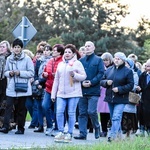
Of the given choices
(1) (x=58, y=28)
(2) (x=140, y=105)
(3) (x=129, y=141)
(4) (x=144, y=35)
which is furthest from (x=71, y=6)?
(3) (x=129, y=141)

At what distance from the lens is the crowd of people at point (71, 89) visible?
1233cm

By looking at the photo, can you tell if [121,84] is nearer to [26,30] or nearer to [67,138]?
[67,138]

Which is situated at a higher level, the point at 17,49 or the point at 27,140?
the point at 17,49

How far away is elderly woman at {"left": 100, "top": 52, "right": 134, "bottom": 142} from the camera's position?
12453 mm

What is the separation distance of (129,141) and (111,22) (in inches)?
2308

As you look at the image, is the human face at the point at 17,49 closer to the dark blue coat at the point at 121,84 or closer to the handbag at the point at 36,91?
the handbag at the point at 36,91

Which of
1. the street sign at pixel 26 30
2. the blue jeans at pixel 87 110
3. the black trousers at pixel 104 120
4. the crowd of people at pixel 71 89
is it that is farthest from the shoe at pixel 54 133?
the street sign at pixel 26 30

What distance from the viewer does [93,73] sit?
1303cm

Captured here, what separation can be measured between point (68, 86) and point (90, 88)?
742mm

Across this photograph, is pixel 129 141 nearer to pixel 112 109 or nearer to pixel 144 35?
pixel 112 109

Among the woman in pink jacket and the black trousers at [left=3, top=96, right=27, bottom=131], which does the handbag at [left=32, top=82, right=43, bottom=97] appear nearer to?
the black trousers at [left=3, top=96, right=27, bottom=131]

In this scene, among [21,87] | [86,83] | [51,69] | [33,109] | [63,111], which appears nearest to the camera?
[63,111]

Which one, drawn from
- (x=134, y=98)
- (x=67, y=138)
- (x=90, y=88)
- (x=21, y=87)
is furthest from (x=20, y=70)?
(x=134, y=98)

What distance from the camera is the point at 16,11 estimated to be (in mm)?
70125
